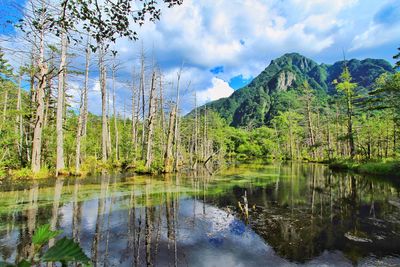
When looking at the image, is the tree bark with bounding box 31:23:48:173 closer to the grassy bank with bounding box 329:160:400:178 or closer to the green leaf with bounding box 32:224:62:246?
the green leaf with bounding box 32:224:62:246

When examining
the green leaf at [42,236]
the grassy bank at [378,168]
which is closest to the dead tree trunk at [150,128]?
the grassy bank at [378,168]

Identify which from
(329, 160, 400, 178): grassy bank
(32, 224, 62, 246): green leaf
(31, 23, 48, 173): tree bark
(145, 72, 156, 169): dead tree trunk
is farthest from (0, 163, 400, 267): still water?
(145, 72, 156, 169): dead tree trunk

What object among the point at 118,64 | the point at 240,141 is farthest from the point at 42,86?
the point at 240,141

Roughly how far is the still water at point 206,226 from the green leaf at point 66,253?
4.91 meters

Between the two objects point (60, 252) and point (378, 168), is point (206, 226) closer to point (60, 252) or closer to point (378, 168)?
point (60, 252)

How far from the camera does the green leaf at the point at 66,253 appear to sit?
120cm

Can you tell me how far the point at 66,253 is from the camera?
4.05 ft

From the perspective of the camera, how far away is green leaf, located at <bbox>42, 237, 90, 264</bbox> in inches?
47.2

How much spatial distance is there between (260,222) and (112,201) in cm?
648

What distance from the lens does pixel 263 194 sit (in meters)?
14.3

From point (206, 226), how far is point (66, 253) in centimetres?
794

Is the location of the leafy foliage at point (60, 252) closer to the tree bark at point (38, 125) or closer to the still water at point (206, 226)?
the still water at point (206, 226)

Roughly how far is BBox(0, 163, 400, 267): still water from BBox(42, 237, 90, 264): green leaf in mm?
4905

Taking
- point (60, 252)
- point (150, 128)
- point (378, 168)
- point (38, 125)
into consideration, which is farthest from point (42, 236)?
point (378, 168)
